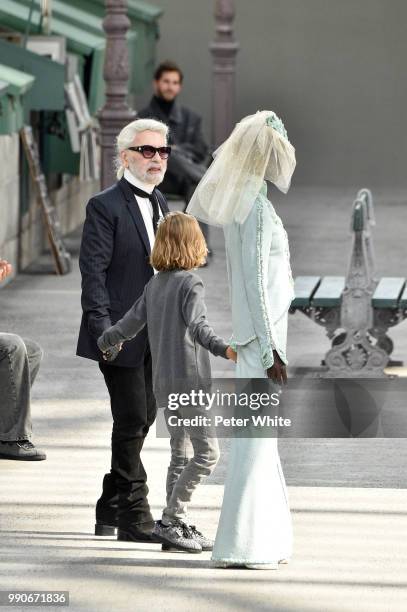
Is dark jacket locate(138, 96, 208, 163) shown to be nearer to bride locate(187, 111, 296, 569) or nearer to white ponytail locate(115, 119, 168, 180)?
white ponytail locate(115, 119, 168, 180)

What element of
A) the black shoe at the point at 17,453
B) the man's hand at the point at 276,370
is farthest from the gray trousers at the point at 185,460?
the black shoe at the point at 17,453

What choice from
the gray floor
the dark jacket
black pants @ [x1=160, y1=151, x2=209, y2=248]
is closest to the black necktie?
the gray floor

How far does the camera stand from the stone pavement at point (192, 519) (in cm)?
632

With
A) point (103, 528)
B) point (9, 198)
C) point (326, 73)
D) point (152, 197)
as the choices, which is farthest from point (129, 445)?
point (326, 73)

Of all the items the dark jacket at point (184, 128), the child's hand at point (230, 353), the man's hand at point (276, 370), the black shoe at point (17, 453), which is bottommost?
the black shoe at point (17, 453)

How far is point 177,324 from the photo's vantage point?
6.63m

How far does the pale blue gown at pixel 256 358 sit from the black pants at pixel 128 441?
0.49 meters

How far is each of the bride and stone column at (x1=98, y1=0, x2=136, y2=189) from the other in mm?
9125

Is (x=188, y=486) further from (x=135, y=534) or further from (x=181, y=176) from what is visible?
(x=181, y=176)

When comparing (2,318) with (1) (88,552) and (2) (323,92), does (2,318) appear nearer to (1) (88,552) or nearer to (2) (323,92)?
(1) (88,552)

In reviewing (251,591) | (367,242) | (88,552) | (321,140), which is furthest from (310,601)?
(321,140)

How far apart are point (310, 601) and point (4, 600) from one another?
1.06 m

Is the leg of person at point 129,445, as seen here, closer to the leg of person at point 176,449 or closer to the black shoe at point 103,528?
the black shoe at point 103,528

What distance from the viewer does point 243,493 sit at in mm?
6617
